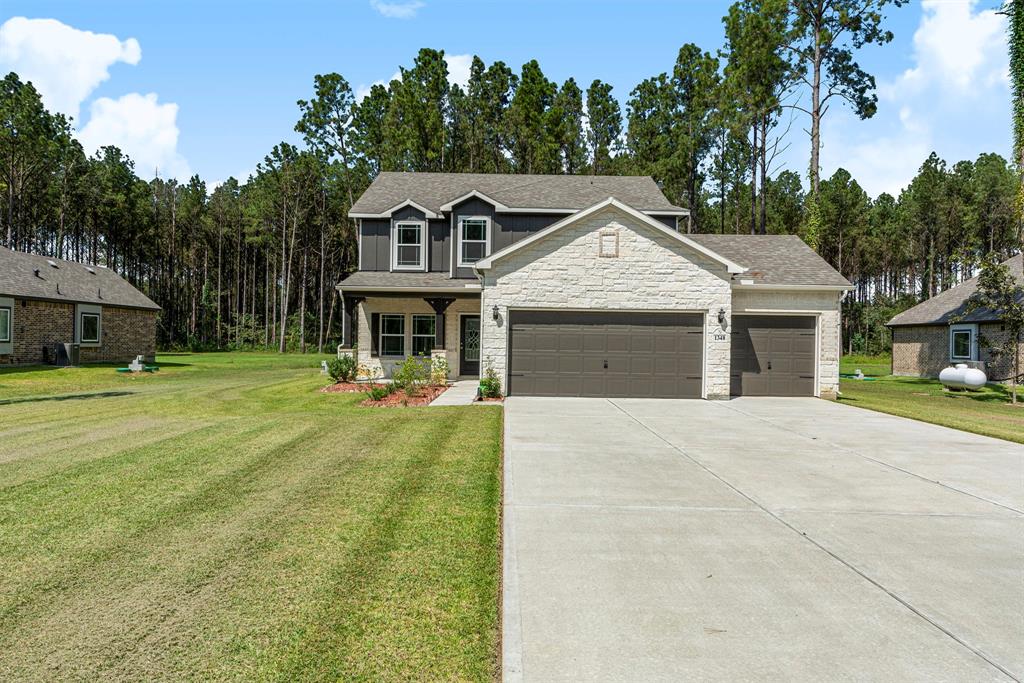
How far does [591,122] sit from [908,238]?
97.6 ft

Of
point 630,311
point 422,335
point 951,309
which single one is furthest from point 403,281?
point 951,309

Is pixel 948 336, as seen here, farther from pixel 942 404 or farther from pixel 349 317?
pixel 349 317

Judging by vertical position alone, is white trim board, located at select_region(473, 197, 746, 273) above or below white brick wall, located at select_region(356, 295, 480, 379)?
above

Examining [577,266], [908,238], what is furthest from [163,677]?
[908,238]

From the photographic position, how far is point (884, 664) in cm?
357

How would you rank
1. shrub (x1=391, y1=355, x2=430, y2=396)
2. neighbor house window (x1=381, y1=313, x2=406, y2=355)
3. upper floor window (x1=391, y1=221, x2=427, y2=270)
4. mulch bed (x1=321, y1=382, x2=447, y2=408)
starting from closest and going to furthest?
mulch bed (x1=321, y1=382, x2=447, y2=408), shrub (x1=391, y1=355, x2=430, y2=396), neighbor house window (x1=381, y1=313, x2=406, y2=355), upper floor window (x1=391, y1=221, x2=427, y2=270)

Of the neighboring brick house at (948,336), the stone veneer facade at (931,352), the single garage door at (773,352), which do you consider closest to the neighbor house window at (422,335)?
the single garage door at (773,352)

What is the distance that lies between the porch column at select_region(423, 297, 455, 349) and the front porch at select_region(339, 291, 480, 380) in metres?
1.03

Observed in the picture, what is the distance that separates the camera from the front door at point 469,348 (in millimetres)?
22031

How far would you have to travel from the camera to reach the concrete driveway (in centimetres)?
365

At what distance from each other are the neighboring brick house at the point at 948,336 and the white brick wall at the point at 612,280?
13.4m

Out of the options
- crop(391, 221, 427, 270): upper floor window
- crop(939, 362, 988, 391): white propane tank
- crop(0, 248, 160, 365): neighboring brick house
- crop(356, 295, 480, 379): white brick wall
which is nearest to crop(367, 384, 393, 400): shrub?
crop(356, 295, 480, 379): white brick wall

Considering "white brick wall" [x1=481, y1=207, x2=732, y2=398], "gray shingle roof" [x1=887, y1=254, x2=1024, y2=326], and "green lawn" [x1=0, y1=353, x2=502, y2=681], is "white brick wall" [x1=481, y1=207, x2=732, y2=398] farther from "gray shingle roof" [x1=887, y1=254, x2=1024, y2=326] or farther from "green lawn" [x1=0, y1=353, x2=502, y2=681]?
"gray shingle roof" [x1=887, y1=254, x2=1024, y2=326]

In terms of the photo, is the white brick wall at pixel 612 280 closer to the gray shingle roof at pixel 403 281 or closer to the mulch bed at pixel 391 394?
the mulch bed at pixel 391 394
